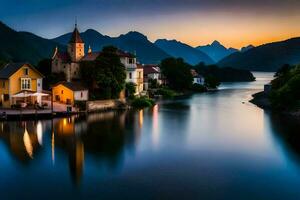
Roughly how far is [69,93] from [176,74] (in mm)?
38686

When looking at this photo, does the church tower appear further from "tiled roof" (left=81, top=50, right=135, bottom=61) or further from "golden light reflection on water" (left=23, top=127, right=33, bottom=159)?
"golden light reflection on water" (left=23, top=127, right=33, bottom=159)

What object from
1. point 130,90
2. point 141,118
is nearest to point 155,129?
point 141,118

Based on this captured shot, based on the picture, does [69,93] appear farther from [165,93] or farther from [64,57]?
[165,93]

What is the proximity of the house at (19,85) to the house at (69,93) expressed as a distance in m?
2.69

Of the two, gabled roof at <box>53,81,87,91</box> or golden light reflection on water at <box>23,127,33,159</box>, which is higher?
gabled roof at <box>53,81,87,91</box>

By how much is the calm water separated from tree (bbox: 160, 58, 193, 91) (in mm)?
42055

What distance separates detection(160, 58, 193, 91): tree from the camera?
8075 cm

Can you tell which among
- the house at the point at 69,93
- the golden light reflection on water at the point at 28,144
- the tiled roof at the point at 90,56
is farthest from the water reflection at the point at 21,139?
the tiled roof at the point at 90,56

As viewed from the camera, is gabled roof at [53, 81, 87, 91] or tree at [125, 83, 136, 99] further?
tree at [125, 83, 136, 99]

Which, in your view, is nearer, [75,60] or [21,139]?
[21,139]

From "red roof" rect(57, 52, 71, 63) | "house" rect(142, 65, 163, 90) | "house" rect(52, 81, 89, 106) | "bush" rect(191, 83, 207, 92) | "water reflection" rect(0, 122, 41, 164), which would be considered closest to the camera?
"water reflection" rect(0, 122, 41, 164)

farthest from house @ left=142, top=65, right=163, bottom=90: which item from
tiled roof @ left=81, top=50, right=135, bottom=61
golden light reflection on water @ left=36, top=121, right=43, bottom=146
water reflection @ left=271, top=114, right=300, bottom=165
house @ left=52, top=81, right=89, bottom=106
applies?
golden light reflection on water @ left=36, top=121, right=43, bottom=146

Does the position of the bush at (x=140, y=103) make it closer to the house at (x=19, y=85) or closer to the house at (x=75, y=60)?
the house at (x=75, y=60)

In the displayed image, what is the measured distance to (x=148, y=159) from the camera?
23.3 metres
